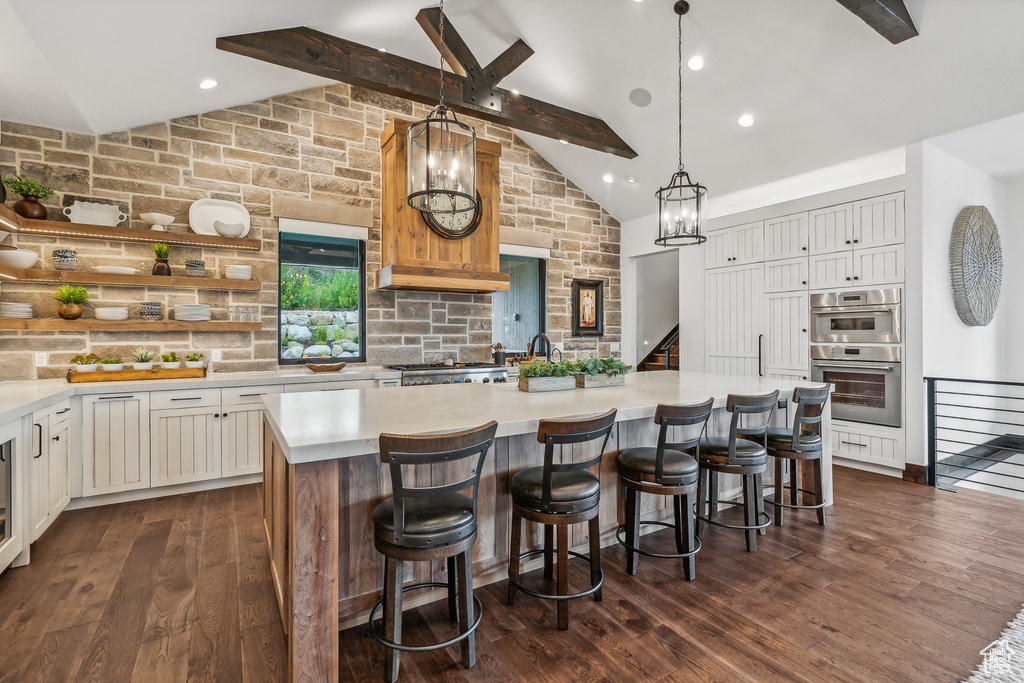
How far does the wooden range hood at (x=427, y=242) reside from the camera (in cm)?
451

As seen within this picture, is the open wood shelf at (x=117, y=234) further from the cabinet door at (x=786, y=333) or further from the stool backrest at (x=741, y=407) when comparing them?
the cabinet door at (x=786, y=333)

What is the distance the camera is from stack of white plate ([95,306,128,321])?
12.3 ft

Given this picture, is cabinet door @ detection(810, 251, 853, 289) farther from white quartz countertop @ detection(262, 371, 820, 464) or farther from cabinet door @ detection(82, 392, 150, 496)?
cabinet door @ detection(82, 392, 150, 496)

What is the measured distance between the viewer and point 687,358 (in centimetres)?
614

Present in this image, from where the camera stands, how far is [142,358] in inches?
152

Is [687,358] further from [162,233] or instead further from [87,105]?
[87,105]

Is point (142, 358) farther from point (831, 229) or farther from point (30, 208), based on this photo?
point (831, 229)

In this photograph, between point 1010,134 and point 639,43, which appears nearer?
point 1010,134

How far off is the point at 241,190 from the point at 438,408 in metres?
3.32

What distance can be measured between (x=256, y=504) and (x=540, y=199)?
14.8 feet

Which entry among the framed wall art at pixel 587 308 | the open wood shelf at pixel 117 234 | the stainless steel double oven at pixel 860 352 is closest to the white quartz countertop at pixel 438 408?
the stainless steel double oven at pixel 860 352

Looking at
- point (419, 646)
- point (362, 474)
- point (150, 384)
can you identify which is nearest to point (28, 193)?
point (150, 384)

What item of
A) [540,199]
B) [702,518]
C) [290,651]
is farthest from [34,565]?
[540,199]

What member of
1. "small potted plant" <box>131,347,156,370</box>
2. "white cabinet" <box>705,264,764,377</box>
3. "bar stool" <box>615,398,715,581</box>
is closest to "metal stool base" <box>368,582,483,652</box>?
"bar stool" <box>615,398,715,581</box>
